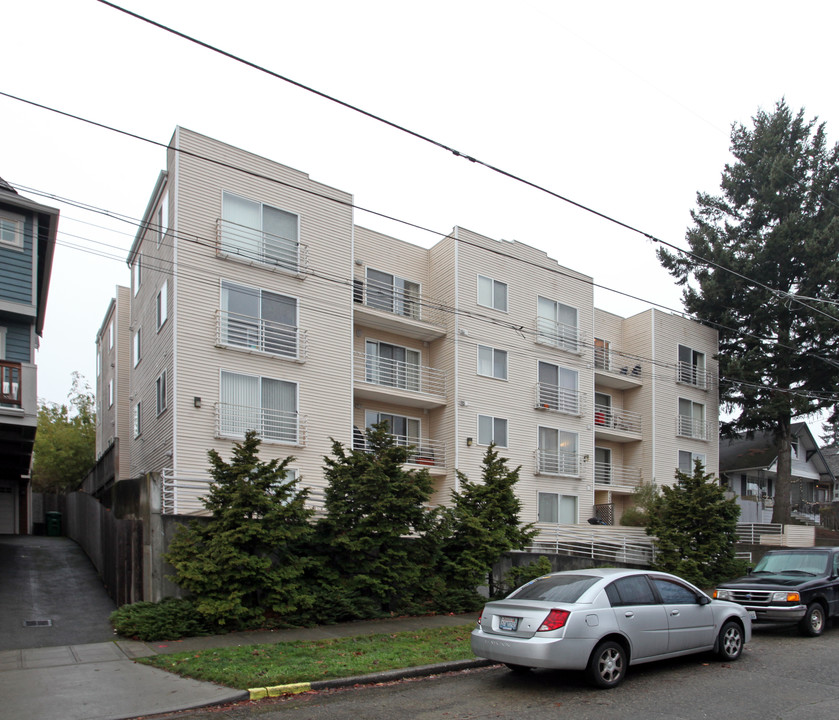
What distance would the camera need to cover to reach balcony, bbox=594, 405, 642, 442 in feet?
103

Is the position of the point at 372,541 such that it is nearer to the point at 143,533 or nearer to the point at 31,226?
the point at 143,533

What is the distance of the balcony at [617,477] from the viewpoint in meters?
31.5

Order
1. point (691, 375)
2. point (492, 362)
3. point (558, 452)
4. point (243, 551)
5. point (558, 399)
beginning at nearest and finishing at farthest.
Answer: point (243, 551), point (492, 362), point (558, 452), point (558, 399), point (691, 375)

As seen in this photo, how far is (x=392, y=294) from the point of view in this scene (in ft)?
85.5

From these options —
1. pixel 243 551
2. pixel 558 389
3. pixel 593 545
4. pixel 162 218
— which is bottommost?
pixel 593 545

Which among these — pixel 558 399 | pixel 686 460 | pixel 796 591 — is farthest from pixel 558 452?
pixel 796 591

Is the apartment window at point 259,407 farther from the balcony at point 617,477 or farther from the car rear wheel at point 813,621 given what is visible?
the balcony at point 617,477

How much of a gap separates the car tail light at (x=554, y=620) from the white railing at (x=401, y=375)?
1586 centimetres

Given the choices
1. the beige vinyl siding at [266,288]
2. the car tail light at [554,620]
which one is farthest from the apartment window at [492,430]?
the car tail light at [554,620]

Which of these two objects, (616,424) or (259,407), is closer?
(259,407)

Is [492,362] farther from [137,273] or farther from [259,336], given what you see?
[137,273]

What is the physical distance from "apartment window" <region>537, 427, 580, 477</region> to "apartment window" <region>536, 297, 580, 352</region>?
3.35m

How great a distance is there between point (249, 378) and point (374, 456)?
680 cm

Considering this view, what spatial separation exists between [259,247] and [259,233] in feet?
1.37
